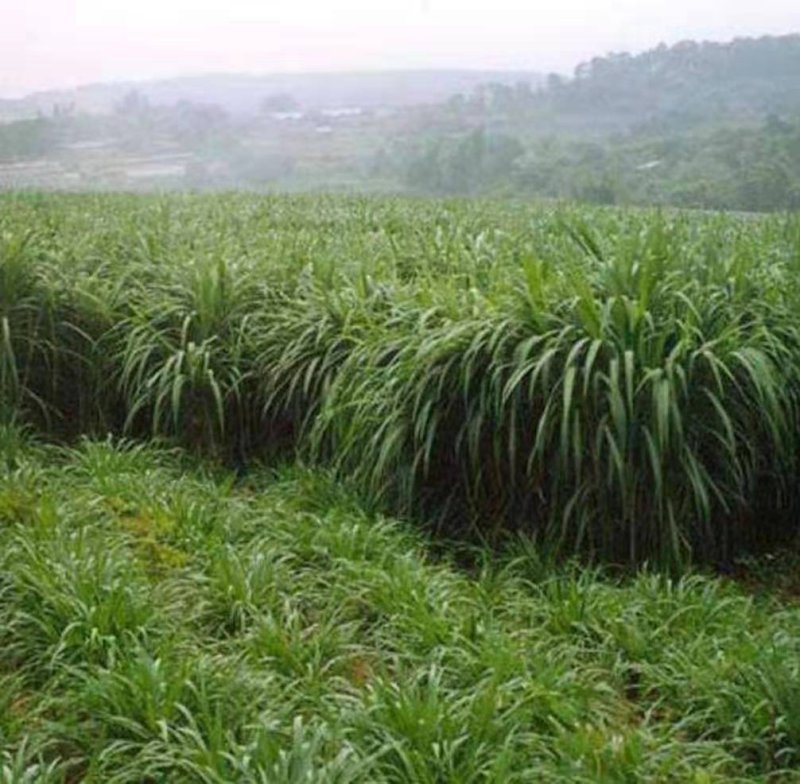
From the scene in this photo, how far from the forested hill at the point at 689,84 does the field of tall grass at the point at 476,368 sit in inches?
113

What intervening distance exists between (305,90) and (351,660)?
7191 mm

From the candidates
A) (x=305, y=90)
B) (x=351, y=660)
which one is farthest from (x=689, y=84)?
(x=351, y=660)

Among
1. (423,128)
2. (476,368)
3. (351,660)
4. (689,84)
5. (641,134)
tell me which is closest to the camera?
(351,660)

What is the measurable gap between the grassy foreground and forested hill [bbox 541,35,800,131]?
5073 mm

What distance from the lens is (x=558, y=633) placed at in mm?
2232

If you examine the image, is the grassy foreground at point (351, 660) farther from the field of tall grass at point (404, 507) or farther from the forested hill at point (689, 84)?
the forested hill at point (689, 84)

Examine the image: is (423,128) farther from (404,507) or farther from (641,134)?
(404,507)

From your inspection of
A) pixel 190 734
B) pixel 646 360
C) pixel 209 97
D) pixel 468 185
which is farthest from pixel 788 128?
pixel 190 734

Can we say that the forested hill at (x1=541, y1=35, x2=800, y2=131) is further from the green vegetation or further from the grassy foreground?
the grassy foreground

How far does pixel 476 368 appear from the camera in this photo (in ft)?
9.64

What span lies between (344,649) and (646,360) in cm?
123

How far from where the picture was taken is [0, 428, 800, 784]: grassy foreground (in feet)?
5.53

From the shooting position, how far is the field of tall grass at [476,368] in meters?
2.73

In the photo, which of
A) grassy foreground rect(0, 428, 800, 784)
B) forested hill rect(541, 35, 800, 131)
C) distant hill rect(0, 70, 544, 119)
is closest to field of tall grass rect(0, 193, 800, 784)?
grassy foreground rect(0, 428, 800, 784)
